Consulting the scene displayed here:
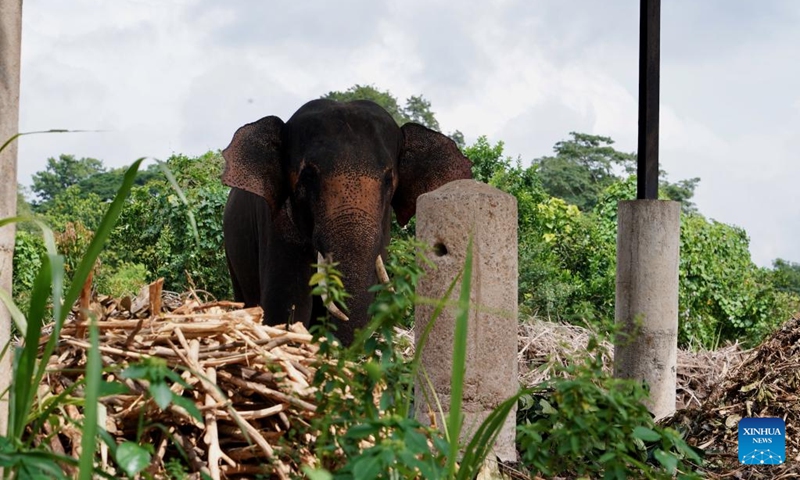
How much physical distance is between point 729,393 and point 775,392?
0.91 ft

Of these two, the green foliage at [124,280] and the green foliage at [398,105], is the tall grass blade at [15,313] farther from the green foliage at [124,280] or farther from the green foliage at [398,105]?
the green foliage at [398,105]

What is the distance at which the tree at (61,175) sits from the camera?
1913 inches

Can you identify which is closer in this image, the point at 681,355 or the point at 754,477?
the point at 754,477

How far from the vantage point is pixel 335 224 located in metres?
6.39

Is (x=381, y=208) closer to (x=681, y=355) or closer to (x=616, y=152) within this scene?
(x=681, y=355)

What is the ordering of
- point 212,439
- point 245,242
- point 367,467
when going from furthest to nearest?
1. point 245,242
2. point 212,439
3. point 367,467

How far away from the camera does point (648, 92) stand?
26.1 feet

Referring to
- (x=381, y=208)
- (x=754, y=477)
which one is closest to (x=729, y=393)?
(x=754, y=477)

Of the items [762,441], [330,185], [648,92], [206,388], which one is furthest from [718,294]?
[206,388]

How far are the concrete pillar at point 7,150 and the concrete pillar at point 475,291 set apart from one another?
1630 mm

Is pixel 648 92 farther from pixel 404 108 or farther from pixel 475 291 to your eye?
pixel 404 108

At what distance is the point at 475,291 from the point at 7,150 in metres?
1.88

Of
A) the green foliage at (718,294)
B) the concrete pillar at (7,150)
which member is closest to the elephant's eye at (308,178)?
the concrete pillar at (7,150)

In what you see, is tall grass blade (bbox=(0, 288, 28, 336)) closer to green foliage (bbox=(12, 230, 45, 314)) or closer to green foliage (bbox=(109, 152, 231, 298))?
green foliage (bbox=(109, 152, 231, 298))
